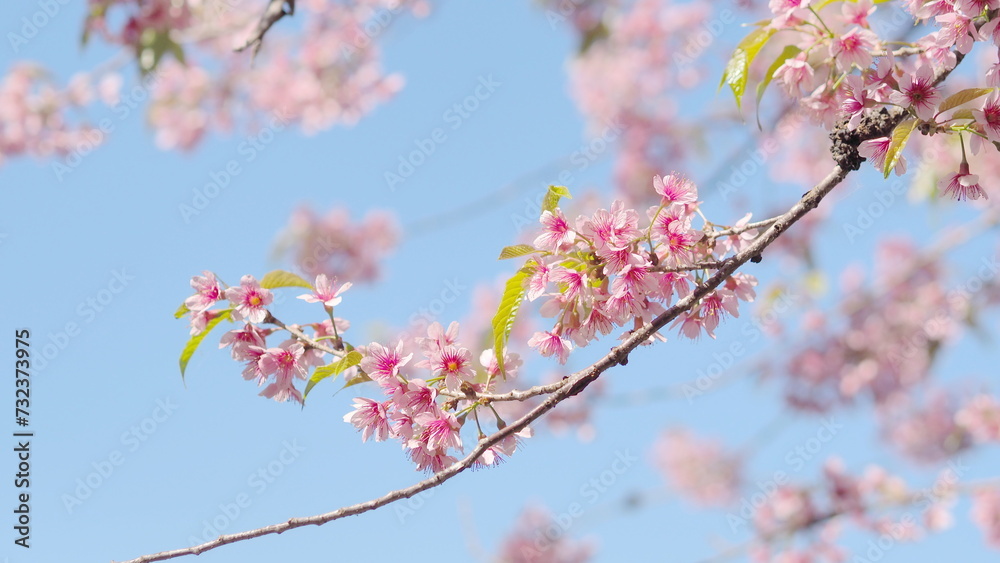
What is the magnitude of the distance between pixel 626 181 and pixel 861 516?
461 cm

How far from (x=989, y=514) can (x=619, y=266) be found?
7050mm

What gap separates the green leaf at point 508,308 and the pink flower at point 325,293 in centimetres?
37

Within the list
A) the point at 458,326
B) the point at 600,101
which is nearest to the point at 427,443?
the point at 458,326

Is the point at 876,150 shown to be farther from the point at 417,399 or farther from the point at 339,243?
the point at 339,243

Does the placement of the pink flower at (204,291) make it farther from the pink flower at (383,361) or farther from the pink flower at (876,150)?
the pink flower at (876,150)

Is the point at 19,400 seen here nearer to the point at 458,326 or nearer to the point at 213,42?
the point at 458,326

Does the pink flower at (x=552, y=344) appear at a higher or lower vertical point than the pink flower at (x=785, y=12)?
lower

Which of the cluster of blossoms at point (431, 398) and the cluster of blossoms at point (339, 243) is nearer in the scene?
the cluster of blossoms at point (431, 398)

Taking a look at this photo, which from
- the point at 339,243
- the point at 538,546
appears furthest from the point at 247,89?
the point at 538,546

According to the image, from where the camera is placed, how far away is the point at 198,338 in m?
1.67

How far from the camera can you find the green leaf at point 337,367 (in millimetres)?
1490

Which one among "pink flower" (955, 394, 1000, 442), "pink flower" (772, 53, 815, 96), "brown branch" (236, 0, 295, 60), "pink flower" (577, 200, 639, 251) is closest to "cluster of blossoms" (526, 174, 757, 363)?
"pink flower" (577, 200, 639, 251)

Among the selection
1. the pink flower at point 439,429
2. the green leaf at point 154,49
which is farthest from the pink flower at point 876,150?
the green leaf at point 154,49

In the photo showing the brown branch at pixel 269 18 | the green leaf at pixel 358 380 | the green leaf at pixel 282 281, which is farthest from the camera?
the brown branch at pixel 269 18
